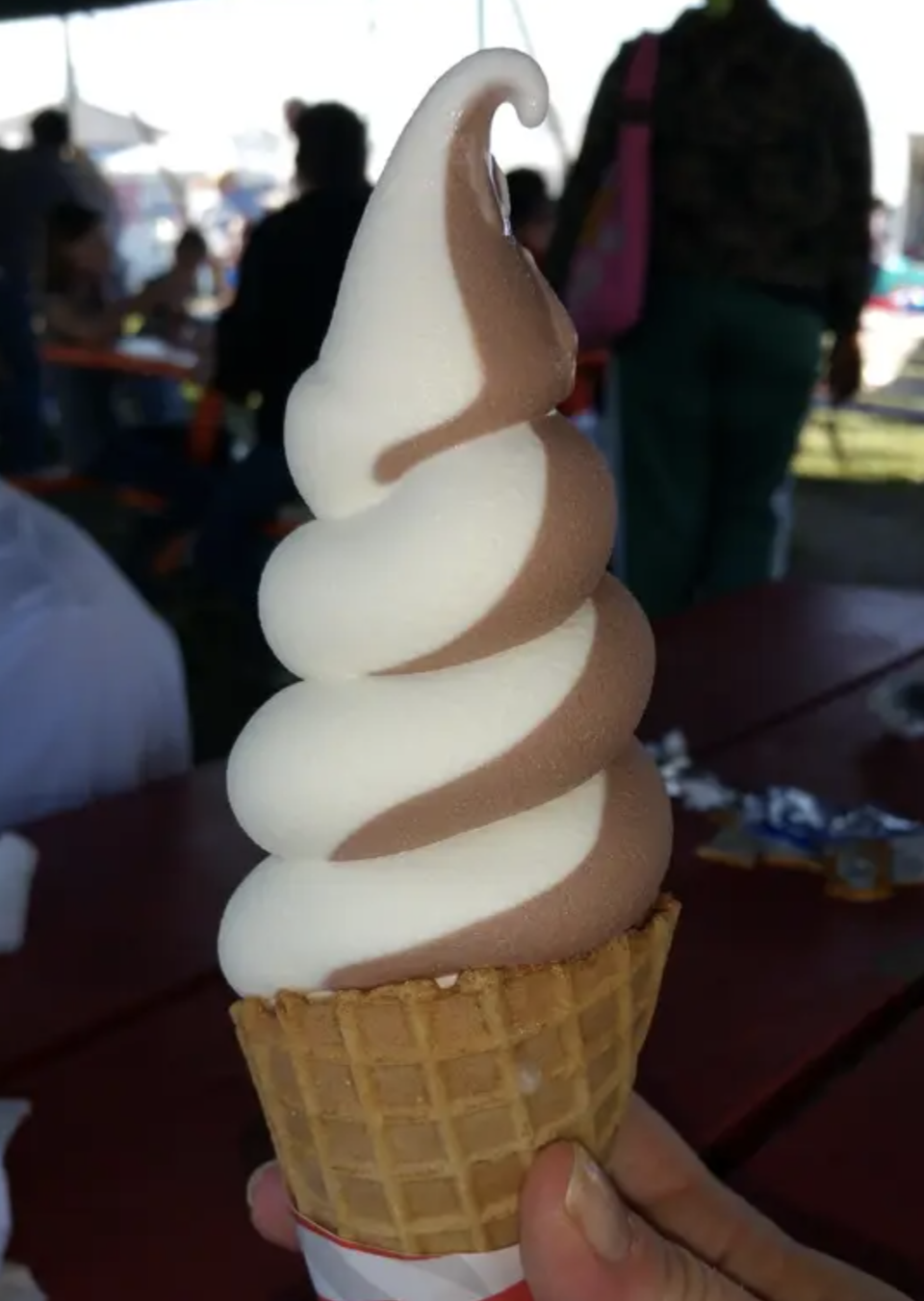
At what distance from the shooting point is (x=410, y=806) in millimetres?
673

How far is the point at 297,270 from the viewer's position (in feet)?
11.3

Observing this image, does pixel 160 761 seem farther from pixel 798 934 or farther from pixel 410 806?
pixel 410 806

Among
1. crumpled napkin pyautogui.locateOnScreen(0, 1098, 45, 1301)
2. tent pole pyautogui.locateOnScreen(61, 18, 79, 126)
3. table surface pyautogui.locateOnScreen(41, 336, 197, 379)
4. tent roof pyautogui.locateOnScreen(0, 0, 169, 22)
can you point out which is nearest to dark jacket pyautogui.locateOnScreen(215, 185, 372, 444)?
table surface pyautogui.locateOnScreen(41, 336, 197, 379)

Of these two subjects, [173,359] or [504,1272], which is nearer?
[504,1272]

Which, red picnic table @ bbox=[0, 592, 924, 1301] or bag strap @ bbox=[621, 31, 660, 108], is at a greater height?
bag strap @ bbox=[621, 31, 660, 108]

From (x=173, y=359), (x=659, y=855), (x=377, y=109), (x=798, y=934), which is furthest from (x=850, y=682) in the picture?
(x=377, y=109)

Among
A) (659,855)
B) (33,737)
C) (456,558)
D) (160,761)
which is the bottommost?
(160,761)

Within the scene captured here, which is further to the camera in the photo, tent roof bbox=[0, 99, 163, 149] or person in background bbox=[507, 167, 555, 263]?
tent roof bbox=[0, 99, 163, 149]

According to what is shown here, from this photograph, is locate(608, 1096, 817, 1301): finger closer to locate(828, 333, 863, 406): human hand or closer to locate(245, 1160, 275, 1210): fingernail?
locate(245, 1160, 275, 1210): fingernail

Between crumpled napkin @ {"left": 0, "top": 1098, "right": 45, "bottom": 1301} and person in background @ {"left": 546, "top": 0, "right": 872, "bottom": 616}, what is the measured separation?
2.07 metres

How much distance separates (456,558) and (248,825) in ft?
0.56

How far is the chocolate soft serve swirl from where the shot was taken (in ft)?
2.21

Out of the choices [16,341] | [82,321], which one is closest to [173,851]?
[82,321]

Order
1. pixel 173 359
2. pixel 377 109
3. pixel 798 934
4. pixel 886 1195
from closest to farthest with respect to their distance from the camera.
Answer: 1. pixel 886 1195
2. pixel 798 934
3. pixel 173 359
4. pixel 377 109
